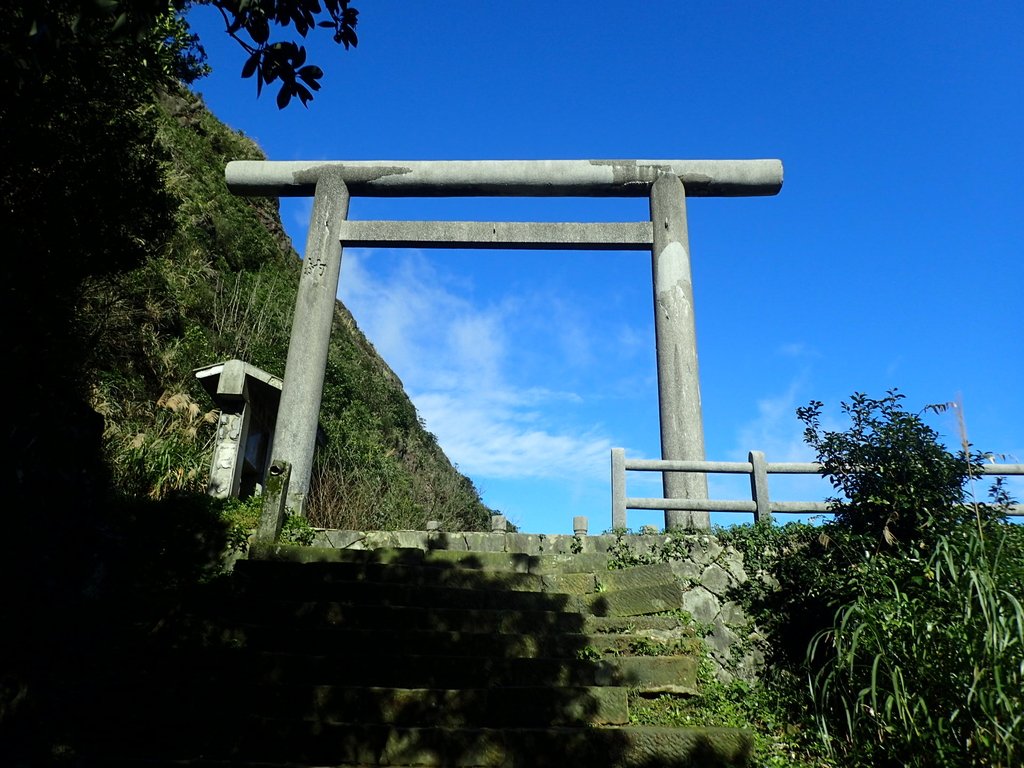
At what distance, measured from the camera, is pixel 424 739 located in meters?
3.75

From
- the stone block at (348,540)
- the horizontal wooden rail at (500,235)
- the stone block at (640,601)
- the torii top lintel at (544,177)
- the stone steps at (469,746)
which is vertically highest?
the torii top lintel at (544,177)

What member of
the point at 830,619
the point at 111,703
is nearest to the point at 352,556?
the point at 111,703

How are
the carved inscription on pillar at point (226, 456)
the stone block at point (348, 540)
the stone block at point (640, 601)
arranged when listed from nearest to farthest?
1. the stone block at point (640, 601)
2. the stone block at point (348, 540)
3. the carved inscription on pillar at point (226, 456)

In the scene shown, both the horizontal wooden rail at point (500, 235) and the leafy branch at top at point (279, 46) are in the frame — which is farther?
the horizontal wooden rail at point (500, 235)

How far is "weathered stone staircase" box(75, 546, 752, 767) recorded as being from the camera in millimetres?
3744

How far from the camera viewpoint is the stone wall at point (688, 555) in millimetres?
5445

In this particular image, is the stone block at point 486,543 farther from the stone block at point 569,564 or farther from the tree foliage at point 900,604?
the tree foliage at point 900,604

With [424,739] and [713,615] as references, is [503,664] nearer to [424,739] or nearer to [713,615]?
[424,739]

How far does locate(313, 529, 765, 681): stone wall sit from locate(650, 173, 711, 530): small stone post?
19.0 inches

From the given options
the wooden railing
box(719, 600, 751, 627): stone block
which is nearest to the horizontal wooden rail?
the wooden railing

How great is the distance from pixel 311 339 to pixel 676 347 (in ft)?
13.0

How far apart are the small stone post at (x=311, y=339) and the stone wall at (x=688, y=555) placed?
0.96 m

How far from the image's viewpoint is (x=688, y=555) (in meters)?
5.96

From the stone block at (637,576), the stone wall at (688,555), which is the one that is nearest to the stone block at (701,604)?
the stone wall at (688,555)
